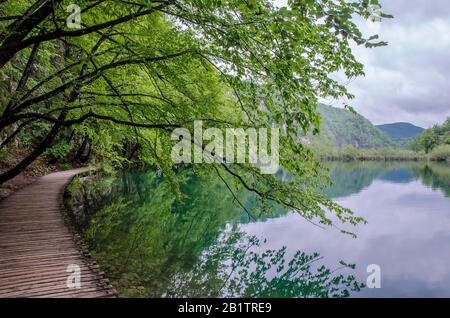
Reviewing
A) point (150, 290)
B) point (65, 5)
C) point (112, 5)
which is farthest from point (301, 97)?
point (150, 290)

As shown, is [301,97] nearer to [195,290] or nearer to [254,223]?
[195,290]

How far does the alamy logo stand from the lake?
1.22m

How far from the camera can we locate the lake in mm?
9641

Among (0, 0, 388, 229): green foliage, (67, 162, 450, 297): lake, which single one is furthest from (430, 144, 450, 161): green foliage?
(0, 0, 388, 229): green foliage

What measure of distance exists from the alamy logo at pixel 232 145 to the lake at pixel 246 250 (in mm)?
1220

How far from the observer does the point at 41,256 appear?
24.7 ft

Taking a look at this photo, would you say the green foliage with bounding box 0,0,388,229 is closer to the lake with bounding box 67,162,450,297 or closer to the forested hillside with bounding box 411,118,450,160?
the lake with bounding box 67,162,450,297

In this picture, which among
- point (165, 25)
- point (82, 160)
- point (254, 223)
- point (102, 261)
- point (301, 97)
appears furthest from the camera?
point (82, 160)

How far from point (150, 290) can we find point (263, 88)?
546 centimetres

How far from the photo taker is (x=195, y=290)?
8.80 m

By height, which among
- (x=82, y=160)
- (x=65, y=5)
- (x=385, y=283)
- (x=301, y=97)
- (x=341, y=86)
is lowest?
(x=385, y=283)

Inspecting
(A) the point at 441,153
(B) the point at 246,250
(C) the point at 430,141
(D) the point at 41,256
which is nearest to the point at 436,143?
(C) the point at 430,141

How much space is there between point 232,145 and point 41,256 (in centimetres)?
480

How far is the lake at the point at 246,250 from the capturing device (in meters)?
9.64
